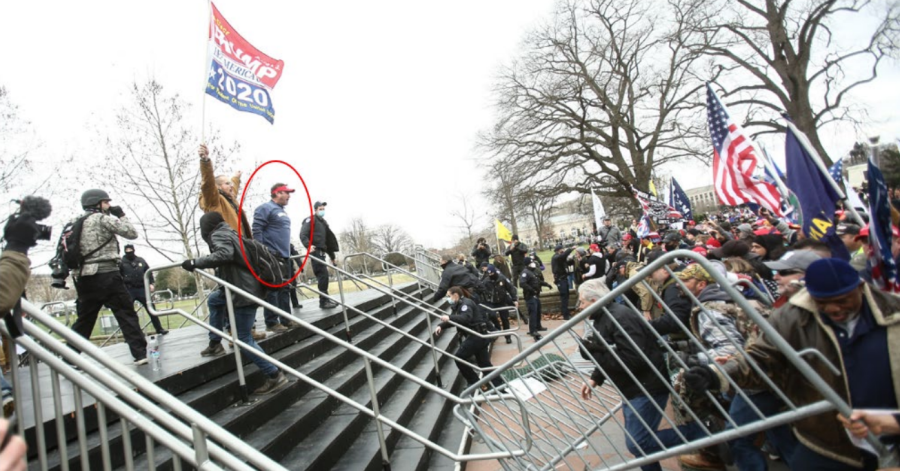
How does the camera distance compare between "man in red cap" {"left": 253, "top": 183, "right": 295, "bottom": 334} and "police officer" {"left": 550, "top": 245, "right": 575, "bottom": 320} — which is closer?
"man in red cap" {"left": 253, "top": 183, "right": 295, "bottom": 334}

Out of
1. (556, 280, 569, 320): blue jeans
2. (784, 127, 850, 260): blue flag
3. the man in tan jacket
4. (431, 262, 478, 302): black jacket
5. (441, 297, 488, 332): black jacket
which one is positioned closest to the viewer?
(784, 127, 850, 260): blue flag

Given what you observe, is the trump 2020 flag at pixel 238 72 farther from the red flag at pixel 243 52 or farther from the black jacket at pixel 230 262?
the black jacket at pixel 230 262

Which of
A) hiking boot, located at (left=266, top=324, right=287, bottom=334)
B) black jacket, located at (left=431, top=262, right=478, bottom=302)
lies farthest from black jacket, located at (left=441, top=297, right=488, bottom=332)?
hiking boot, located at (left=266, top=324, right=287, bottom=334)

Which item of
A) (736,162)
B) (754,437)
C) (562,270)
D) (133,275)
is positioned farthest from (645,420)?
(133,275)

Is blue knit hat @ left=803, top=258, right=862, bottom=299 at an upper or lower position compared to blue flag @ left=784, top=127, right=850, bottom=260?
lower

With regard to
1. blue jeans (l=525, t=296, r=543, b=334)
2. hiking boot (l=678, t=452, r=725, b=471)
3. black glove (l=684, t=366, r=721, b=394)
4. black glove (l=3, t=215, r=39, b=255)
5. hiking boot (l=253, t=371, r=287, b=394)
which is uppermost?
black glove (l=3, t=215, r=39, b=255)

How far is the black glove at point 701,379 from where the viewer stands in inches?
94.9

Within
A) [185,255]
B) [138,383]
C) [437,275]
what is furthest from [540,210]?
[138,383]

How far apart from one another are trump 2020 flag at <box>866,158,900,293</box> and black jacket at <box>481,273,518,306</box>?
818 centimetres

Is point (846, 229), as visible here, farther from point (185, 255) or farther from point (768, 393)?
point (185, 255)

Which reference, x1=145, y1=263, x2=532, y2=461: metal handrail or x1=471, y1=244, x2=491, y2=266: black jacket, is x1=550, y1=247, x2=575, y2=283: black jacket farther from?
x1=145, y1=263, x2=532, y2=461: metal handrail

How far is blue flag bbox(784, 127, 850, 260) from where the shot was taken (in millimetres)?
3490

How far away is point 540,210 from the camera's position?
2633cm

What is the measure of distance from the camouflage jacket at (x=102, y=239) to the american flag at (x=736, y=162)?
607cm
